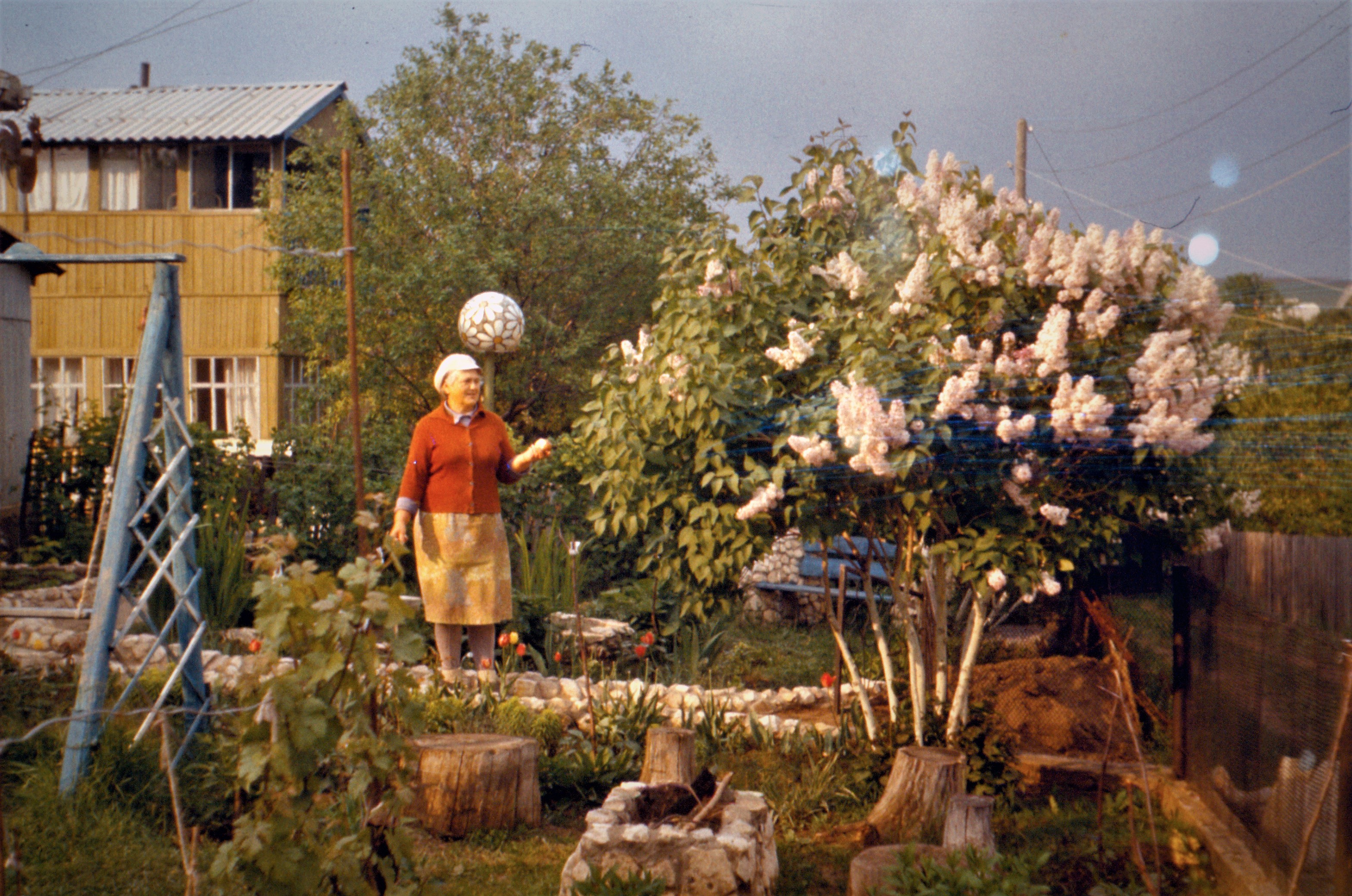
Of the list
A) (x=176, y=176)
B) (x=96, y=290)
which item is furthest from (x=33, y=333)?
(x=176, y=176)

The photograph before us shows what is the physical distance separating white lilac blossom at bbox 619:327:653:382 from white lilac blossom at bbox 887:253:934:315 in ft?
3.52

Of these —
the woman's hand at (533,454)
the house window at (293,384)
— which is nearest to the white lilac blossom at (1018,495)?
the woman's hand at (533,454)

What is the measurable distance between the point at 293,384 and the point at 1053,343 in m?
14.6

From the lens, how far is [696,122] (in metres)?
15.2

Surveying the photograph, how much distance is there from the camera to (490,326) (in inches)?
239

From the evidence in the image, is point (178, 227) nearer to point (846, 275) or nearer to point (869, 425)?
point (846, 275)

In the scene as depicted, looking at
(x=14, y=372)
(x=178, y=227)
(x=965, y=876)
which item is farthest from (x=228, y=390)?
(x=965, y=876)

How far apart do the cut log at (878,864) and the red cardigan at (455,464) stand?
3039mm

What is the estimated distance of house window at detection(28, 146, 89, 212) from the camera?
619 inches

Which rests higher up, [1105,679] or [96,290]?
[96,290]

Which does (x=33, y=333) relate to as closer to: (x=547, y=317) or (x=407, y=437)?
(x=547, y=317)

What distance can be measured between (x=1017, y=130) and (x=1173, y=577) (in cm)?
912

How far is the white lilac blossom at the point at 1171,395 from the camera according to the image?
375cm

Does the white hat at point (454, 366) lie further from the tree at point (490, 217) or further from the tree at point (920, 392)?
the tree at point (490, 217)
